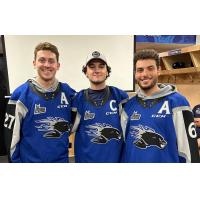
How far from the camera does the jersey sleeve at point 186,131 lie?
82 cm

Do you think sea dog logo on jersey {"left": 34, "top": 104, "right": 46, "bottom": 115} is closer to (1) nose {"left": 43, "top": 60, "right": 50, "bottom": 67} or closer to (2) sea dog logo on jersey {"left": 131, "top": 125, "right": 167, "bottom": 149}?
(1) nose {"left": 43, "top": 60, "right": 50, "bottom": 67}

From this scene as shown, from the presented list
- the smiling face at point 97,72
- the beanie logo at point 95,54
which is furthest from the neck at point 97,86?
the beanie logo at point 95,54

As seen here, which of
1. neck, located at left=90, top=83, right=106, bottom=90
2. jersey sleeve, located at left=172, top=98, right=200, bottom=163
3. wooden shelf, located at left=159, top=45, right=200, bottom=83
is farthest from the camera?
wooden shelf, located at left=159, top=45, right=200, bottom=83

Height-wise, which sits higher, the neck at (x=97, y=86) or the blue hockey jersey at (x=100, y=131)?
the neck at (x=97, y=86)

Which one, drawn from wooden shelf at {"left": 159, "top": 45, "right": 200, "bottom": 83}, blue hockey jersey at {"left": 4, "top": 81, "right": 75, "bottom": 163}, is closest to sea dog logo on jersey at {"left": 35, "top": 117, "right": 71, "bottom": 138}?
blue hockey jersey at {"left": 4, "top": 81, "right": 75, "bottom": 163}

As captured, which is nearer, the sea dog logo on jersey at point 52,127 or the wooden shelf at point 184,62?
the sea dog logo on jersey at point 52,127

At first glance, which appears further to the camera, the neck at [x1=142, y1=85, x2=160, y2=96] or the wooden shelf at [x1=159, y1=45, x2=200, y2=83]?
the wooden shelf at [x1=159, y1=45, x2=200, y2=83]

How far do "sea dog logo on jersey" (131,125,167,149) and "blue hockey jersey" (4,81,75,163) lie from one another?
0.85 ft

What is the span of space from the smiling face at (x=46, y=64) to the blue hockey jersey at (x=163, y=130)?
332mm

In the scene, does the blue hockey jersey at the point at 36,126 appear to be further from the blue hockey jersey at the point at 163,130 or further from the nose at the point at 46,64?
the blue hockey jersey at the point at 163,130

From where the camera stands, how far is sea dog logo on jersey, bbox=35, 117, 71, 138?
893 mm

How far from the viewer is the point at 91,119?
90 cm
